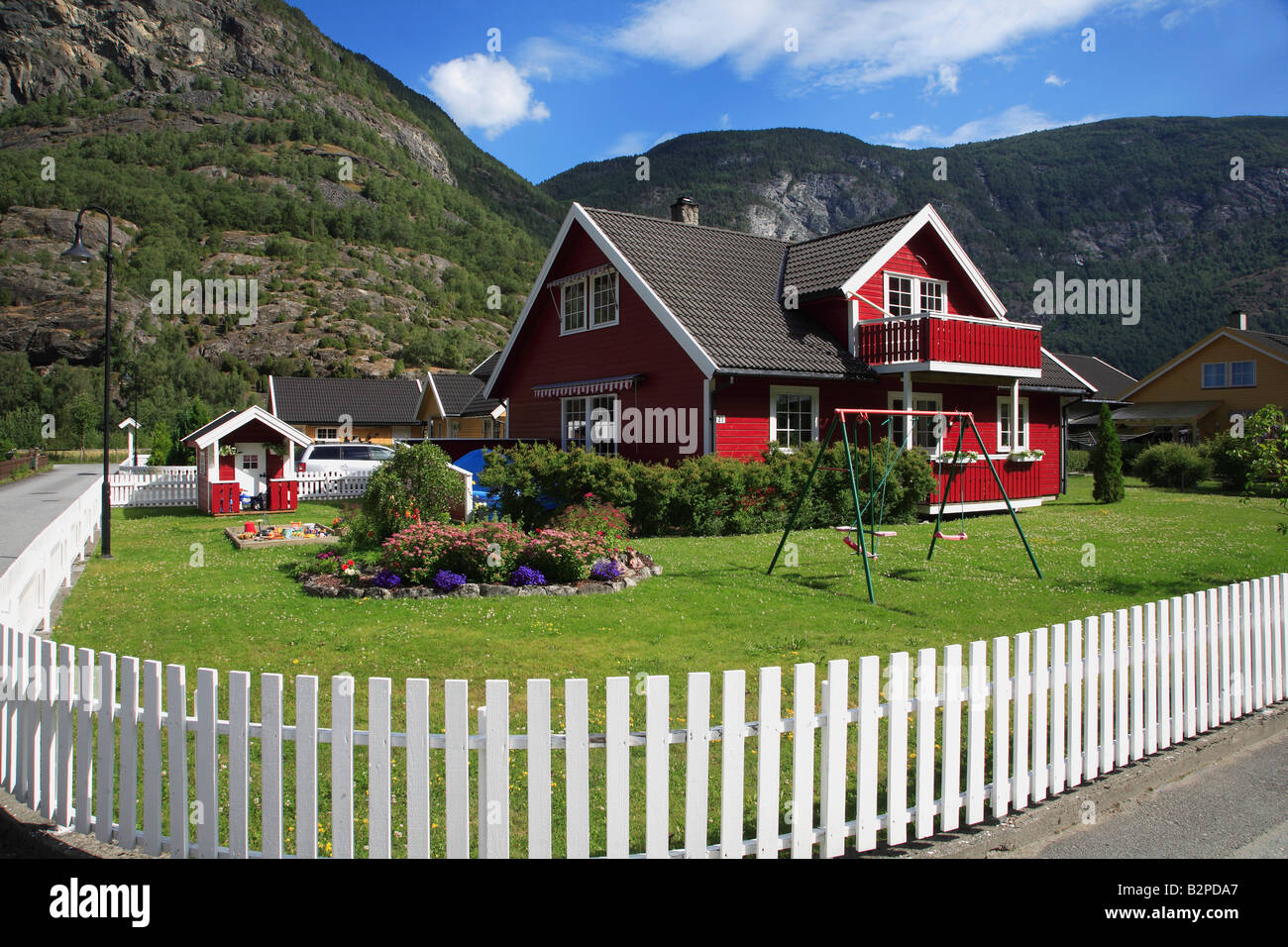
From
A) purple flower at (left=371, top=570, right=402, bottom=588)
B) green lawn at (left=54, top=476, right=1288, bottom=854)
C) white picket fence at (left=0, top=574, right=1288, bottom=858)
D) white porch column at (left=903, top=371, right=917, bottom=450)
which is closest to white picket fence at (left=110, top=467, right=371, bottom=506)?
green lawn at (left=54, top=476, right=1288, bottom=854)

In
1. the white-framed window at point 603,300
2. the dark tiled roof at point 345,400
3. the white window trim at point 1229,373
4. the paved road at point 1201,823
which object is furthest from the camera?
the dark tiled roof at point 345,400

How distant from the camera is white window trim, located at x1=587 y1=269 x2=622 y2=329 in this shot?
832 inches

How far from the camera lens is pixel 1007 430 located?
25.0 m

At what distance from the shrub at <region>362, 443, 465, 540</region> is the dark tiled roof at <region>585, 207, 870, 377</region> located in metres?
6.34

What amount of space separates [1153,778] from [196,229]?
126m

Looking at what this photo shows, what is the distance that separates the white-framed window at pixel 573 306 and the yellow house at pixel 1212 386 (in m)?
36.6

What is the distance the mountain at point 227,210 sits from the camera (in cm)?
9038

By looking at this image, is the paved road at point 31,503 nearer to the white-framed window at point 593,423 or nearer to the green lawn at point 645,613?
the green lawn at point 645,613

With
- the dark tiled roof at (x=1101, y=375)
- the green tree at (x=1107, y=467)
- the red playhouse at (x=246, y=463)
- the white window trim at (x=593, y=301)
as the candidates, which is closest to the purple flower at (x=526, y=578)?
the white window trim at (x=593, y=301)

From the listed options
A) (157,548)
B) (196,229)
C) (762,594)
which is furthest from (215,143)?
(762,594)

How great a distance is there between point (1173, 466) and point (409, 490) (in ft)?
103

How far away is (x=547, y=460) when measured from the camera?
1602 cm

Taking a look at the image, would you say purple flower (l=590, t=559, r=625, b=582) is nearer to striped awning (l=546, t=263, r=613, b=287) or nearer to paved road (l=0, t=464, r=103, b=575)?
paved road (l=0, t=464, r=103, b=575)

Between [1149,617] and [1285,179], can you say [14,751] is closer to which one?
[1149,617]
